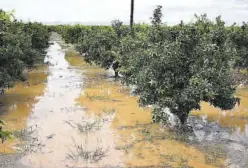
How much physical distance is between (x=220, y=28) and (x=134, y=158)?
14.6ft

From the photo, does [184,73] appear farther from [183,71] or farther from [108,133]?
[108,133]

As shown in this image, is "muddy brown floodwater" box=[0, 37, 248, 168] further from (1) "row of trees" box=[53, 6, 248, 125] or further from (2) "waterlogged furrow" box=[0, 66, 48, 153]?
(1) "row of trees" box=[53, 6, 248, 125]

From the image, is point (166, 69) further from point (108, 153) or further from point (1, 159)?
point (1, 159)

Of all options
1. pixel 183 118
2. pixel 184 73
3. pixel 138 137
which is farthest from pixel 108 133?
pixel 184 73

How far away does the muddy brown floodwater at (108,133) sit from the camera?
8.97 meters

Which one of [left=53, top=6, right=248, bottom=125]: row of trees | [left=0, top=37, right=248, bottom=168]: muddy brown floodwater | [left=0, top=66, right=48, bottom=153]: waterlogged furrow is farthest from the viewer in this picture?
[left=0, top=66, right=48, bottom=153]: waterlogged furrow

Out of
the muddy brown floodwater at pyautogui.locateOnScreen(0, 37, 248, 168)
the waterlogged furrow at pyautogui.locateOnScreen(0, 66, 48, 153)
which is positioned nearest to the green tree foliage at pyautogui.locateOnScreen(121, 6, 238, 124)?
the muddy brown floodwater at pyautogui.locateOnScreen(0, 37, 248, 168)

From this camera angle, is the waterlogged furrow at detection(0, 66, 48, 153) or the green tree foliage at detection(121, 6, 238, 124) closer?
the green tree foliage at detection(121, 6, 238, 124)

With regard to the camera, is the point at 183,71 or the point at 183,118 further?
the point at 183,118

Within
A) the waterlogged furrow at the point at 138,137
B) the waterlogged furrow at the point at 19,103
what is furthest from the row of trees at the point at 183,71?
the waterlogged furrow at the point at 19,103

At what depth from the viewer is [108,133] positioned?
1091 centimetres

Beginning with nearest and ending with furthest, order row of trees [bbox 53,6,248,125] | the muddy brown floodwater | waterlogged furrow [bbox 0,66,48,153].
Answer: the muddy brown floodwater → row of trees [bbox 53,6,248,125] → waterlogged furrow [bbox 0,66,48,153]

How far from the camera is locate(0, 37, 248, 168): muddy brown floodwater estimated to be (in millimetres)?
8969

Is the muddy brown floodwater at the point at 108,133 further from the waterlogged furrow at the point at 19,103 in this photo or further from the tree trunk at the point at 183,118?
the tree trunk at the point at 183,118
